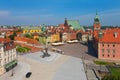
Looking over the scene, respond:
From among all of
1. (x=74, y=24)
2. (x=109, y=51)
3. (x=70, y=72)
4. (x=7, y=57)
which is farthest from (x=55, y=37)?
(x=70, y=72)

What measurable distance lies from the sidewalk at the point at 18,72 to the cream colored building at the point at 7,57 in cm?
109

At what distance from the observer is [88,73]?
160 feet

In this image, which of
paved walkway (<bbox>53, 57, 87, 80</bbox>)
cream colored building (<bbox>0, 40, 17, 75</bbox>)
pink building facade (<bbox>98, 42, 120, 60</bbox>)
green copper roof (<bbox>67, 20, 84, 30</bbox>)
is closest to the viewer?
paved walkway (<bbox>53, 57, 87, 80</bbox>)

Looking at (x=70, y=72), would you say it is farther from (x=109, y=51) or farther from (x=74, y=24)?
(x=74, y=24)

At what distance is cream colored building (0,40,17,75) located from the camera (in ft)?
160

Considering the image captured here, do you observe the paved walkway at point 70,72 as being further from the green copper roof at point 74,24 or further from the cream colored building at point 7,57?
the green copper roof at point 74,24

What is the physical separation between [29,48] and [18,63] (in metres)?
29.2

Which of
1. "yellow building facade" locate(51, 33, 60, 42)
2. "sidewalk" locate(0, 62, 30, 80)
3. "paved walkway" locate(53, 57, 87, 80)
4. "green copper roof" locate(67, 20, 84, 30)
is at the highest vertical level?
"green copper roof" locate(67, 20, 84, 30)

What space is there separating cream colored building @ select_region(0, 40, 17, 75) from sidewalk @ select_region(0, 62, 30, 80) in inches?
43.0

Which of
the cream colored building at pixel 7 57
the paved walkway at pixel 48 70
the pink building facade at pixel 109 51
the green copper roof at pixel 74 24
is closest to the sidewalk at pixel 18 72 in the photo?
the paved walkway at pixel 48 70

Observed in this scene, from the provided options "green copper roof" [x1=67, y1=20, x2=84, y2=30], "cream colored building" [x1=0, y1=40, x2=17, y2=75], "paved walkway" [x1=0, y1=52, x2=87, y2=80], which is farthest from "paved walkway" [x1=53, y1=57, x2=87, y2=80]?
"green copper roof" [x1=67, y1=20, x2=84, y2=30]

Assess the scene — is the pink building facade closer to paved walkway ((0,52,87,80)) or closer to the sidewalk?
paved walkway ((0,52,87,80))

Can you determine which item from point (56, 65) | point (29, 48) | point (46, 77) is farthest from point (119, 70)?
point (29, 48)

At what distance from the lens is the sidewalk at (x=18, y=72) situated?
4569cm
